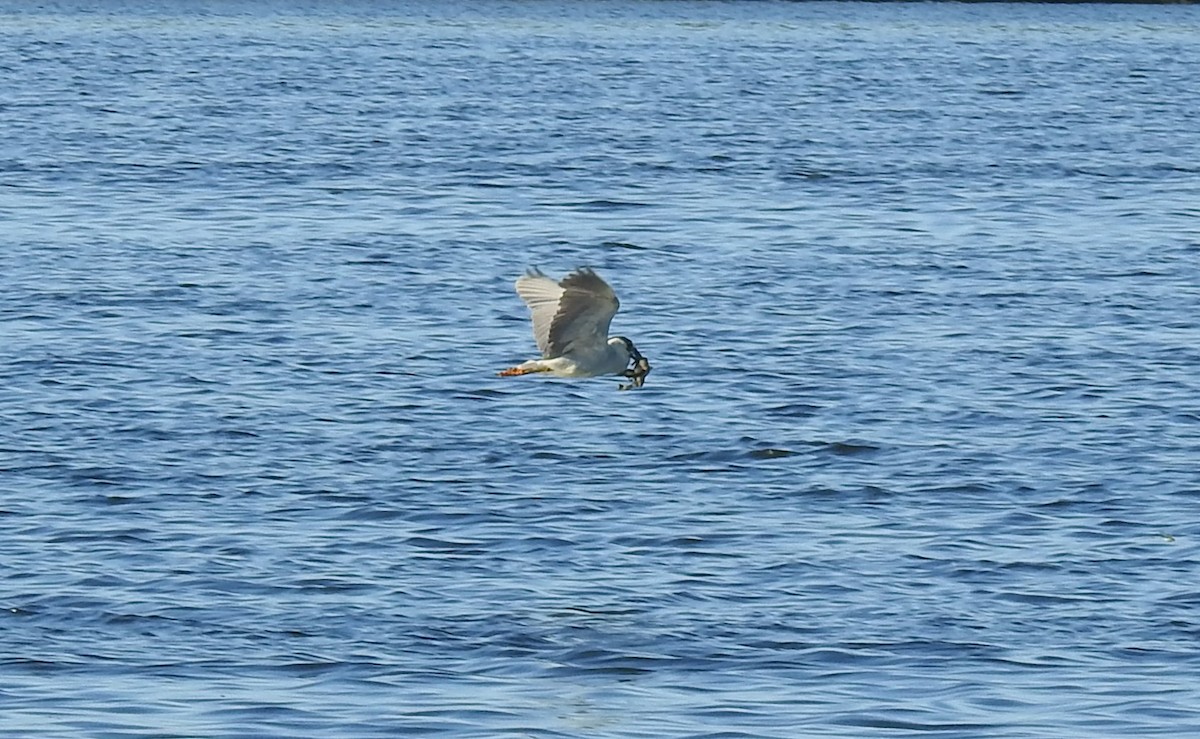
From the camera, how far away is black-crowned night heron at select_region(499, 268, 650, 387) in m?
16.2

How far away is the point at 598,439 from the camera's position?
72.3 feet

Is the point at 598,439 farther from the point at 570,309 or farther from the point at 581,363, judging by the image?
the point at 570,309

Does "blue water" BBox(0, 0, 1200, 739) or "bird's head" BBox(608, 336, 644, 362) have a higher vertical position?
"bird's head" BBox(608, 336, 644, 362)

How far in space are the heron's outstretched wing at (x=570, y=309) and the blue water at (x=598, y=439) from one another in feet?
5.72

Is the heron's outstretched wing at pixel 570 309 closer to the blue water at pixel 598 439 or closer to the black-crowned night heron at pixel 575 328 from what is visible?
the black-crowned night heron at pixel 575 328

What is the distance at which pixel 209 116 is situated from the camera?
51.4 metres

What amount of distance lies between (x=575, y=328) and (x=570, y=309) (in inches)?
5.9

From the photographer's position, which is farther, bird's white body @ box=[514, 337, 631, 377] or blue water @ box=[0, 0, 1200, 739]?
bird's white body @ box=[514, 337, 631, 377]

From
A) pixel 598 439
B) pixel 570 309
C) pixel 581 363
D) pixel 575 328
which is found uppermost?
pixel 570 309

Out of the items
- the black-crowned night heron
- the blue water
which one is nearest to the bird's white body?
Result: the black-crowned night heron

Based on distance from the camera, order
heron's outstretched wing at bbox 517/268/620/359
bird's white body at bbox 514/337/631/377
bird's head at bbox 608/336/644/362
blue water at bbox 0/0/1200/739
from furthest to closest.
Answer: bird's head at bbox 608/336/644/362 → bird's white body at bbox 514/337/631/377 → heron's outstretched wing at bbox 517/268/620/359 → blue water at bbox 0/0/1200/739

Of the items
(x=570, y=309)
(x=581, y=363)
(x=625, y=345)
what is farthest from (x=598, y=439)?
(x=570, y=309)

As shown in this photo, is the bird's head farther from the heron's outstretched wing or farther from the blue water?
the blue water

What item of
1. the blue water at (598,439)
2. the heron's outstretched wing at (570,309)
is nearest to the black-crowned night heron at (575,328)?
the heron's outstretched wing at (570,309)
